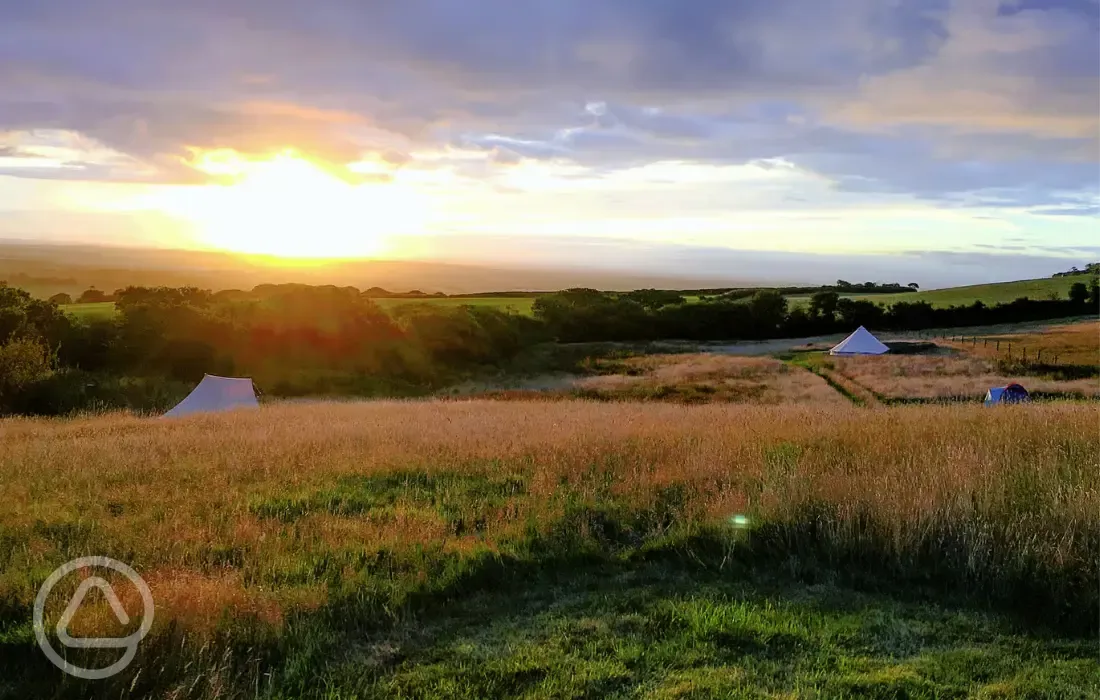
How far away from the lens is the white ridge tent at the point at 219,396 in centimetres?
2823

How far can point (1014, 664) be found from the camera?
4.54m

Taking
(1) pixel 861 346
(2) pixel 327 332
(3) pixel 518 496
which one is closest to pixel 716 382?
(1) pixel 861 346

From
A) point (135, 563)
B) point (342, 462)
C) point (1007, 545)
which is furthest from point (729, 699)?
point (342, 462)

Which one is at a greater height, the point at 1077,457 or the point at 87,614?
the point at 1077,457

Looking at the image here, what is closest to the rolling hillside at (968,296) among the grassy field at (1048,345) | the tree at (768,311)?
the tree at (768,311)

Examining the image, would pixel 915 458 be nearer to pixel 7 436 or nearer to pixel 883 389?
pixel 7 436

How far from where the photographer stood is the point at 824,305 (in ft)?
299

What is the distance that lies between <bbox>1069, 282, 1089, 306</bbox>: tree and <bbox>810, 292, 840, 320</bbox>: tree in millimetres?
32428

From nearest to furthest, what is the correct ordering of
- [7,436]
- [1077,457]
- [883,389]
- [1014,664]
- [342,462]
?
[1014,664], [1077,457], [342,462], [7,436], [883,389]

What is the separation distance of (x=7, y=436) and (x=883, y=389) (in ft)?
127

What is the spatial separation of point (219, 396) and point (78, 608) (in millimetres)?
25672
